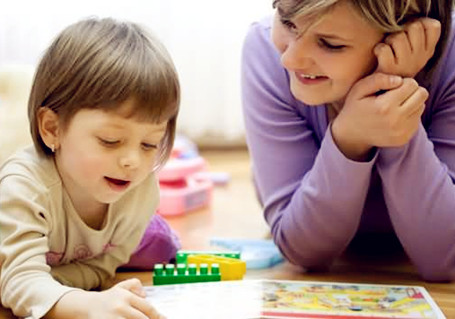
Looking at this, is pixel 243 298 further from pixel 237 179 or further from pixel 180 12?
pixel 180 12

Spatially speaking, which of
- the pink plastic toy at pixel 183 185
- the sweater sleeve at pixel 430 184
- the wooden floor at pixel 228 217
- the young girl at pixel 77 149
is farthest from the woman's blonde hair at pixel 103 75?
the pink plastic toy at pixel 183 185

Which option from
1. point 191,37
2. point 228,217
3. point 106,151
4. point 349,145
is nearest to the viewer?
point 106,151

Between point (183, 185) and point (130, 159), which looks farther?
point (183, 185)

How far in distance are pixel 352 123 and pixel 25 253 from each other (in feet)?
1.53

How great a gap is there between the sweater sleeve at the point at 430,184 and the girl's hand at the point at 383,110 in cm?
4

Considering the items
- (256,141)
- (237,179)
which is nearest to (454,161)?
(256,141)

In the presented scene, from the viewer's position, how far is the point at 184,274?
47.6 inches

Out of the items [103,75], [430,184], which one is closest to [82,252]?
[103,75]

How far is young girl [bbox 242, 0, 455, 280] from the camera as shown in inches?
44.2

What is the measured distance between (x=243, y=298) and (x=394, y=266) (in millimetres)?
359

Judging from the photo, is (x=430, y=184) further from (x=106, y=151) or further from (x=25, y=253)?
(x=25, y=253)

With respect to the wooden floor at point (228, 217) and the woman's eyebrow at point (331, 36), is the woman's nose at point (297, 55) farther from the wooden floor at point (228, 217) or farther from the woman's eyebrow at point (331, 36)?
the wooden floor at point (228, 217)

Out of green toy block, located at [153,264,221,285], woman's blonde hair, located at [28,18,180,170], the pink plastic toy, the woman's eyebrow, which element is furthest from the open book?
the pink plastic toy

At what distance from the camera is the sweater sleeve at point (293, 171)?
1198mm
